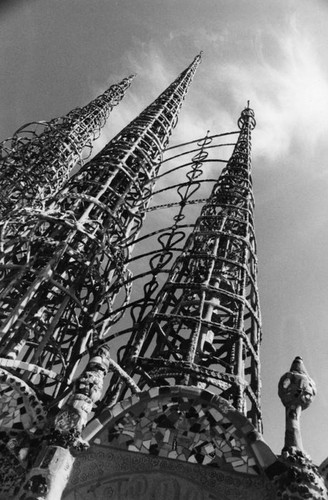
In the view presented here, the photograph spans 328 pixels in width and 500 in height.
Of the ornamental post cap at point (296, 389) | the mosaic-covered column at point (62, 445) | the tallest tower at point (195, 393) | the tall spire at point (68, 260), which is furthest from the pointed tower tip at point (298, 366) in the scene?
the tall spire at point (68, 260)

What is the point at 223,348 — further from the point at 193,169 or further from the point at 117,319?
the point at 193,169

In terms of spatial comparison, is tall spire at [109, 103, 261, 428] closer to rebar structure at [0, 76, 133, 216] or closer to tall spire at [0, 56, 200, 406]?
tall spire at [0, 56, 200, 406]

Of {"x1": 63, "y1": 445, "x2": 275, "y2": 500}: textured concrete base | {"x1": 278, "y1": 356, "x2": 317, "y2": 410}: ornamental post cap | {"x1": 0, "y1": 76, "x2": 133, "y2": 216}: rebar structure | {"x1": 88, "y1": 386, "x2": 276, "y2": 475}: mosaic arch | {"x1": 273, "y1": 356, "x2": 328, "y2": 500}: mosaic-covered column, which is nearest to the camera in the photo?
{"x1": 273, "y1": 356, "x2": 328, "y2": 500}: mosaic-covered column

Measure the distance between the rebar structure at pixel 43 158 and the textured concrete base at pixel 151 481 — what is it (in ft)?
48.1

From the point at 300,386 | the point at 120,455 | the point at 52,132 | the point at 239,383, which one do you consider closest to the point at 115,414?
the point at 120,455

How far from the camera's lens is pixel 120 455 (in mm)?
6477

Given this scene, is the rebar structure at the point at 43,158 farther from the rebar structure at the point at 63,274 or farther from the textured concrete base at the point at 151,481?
the textured concrete base at the point at 151,481

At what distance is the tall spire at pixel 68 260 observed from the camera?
1413cm

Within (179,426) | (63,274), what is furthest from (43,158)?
(179,426)

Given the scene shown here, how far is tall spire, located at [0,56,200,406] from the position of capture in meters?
14.1

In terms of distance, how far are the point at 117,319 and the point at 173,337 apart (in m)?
5.53

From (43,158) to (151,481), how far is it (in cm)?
2082

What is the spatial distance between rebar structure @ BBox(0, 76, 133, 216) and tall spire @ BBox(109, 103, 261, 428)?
8.35 m

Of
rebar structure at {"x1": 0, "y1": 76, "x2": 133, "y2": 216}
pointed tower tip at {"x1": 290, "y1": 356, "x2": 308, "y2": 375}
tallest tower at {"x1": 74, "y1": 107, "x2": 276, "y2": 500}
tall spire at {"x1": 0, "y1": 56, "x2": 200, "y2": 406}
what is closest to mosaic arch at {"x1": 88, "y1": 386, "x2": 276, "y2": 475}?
tallest tower at {"x1": 74, "y1": 107, "x2": 276, "y2": 500}
